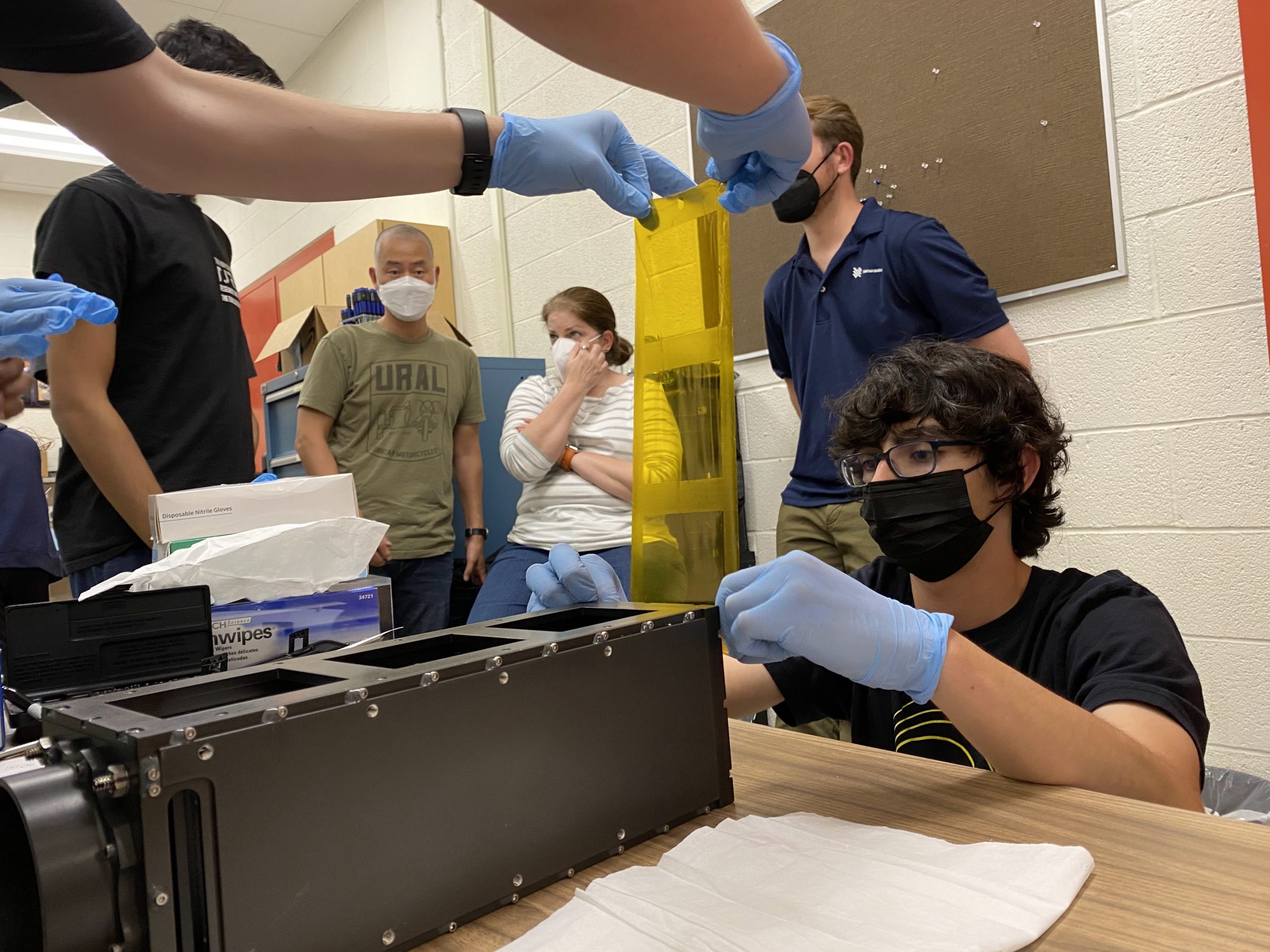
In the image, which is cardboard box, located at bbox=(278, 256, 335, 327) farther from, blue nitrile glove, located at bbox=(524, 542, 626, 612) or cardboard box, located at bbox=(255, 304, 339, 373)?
blue nitrile glove, located at bbox=(524, 542, 626, 612)

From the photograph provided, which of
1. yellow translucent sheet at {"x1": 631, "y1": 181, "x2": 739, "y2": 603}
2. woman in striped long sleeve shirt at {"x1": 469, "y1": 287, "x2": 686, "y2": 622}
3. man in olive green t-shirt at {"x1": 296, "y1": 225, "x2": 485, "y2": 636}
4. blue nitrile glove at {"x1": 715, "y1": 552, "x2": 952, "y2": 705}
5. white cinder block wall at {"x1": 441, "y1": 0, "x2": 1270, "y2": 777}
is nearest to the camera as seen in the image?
blue nitrile glove at {"x1": 715, "y1": 552, "x2": 952, "y2": 705}

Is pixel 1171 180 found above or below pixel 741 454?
above

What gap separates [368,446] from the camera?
8.27ft

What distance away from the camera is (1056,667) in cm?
99

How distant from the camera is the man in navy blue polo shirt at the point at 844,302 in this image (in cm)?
172

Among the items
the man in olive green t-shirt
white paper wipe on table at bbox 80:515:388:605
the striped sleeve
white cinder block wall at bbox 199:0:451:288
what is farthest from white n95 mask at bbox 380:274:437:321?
white paper wipe on table at bbox 80:515:388:605

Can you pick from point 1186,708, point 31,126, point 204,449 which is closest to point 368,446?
point 204,449

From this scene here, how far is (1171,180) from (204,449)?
1.88 meters

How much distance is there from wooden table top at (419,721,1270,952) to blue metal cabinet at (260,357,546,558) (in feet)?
7.75

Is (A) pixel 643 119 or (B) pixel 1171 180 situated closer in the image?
(B) pixel 1171 180

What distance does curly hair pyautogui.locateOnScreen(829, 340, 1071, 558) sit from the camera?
1101 millimetres

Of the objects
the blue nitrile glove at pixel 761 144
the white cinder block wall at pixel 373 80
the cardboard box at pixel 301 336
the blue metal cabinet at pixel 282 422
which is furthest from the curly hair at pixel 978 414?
the cardboard box at pixel 301 336

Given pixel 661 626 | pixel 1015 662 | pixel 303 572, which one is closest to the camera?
pixel 661 626

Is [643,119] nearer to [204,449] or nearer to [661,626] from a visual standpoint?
[204,449]
